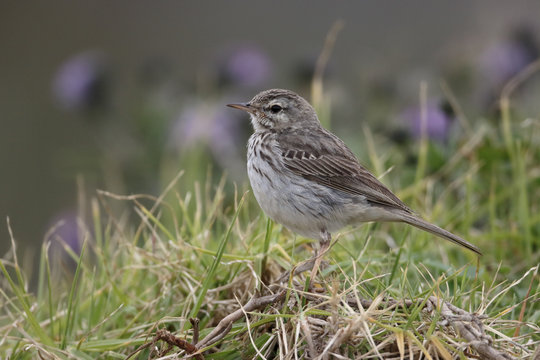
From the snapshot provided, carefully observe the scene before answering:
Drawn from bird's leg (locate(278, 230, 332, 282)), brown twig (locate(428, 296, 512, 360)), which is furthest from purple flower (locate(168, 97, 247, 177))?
brown twig (locate(428, 296, 512, 360))

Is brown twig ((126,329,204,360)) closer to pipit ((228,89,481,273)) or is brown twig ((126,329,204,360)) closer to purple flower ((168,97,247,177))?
pipit ((228,89,481,273))

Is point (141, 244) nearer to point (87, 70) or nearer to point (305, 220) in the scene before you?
point (305, 220)

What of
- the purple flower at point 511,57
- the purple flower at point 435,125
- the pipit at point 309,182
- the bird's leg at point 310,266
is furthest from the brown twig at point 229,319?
the purple flower at point 511,57

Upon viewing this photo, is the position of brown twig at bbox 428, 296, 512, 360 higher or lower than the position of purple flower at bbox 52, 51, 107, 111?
higher

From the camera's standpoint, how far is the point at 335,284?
3.69 meters

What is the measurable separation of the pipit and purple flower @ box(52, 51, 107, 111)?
3229 mm

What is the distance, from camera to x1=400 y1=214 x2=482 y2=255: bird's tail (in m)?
4.55

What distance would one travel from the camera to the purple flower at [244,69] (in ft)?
27.5

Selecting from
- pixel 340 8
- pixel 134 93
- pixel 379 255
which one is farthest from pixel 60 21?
pixel 379 255

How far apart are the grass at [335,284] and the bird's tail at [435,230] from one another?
140 mm

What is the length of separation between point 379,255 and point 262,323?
1.36 m

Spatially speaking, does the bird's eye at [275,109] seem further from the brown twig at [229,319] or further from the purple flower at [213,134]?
the purple flower at [213,134]

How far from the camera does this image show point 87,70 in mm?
8406

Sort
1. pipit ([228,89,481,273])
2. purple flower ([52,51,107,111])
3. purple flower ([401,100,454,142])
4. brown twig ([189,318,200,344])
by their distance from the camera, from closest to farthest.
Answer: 1. brown twig ([189,318,200,344])
2. pipit ([228,89,481,273])
3. purple flower ([401,100,454,142])
4. purple flower ([52,51,107,111])
